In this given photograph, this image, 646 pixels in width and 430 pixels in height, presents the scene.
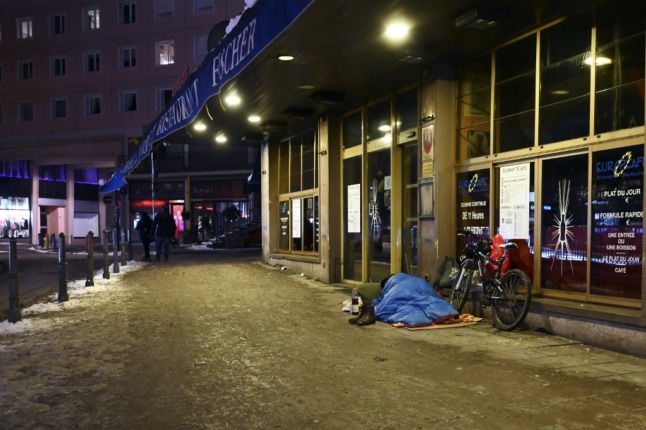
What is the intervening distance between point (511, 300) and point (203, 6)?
3509 centimetres

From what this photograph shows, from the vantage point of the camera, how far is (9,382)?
5.16 m

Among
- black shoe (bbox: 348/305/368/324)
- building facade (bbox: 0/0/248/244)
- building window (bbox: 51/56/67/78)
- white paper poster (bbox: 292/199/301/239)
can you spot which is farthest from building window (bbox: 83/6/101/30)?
black shoe (bbox: 348/305/368/324)

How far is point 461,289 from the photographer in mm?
8234

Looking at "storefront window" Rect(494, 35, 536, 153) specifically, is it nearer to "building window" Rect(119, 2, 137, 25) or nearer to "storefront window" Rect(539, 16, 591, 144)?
"storefront window" Rect(539, 16, 591, 144)

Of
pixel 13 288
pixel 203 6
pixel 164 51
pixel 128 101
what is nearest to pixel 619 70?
pixel 13 288

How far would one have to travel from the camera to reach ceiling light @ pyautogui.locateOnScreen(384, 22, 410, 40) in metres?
7.41

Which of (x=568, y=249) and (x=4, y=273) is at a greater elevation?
(x=568, y=249)

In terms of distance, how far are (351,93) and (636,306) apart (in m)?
6.71

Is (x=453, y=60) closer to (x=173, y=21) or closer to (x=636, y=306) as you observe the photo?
(x=636, y=306)

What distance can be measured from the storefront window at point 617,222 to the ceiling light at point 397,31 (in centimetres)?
290

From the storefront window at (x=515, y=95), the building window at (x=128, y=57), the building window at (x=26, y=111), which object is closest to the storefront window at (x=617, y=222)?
the storefront window at (x=515, y=95)

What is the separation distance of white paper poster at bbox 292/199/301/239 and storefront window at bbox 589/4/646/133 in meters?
9.41

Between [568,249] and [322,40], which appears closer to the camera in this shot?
[568,249]

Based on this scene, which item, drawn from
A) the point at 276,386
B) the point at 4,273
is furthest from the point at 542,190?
the point at 4,273
